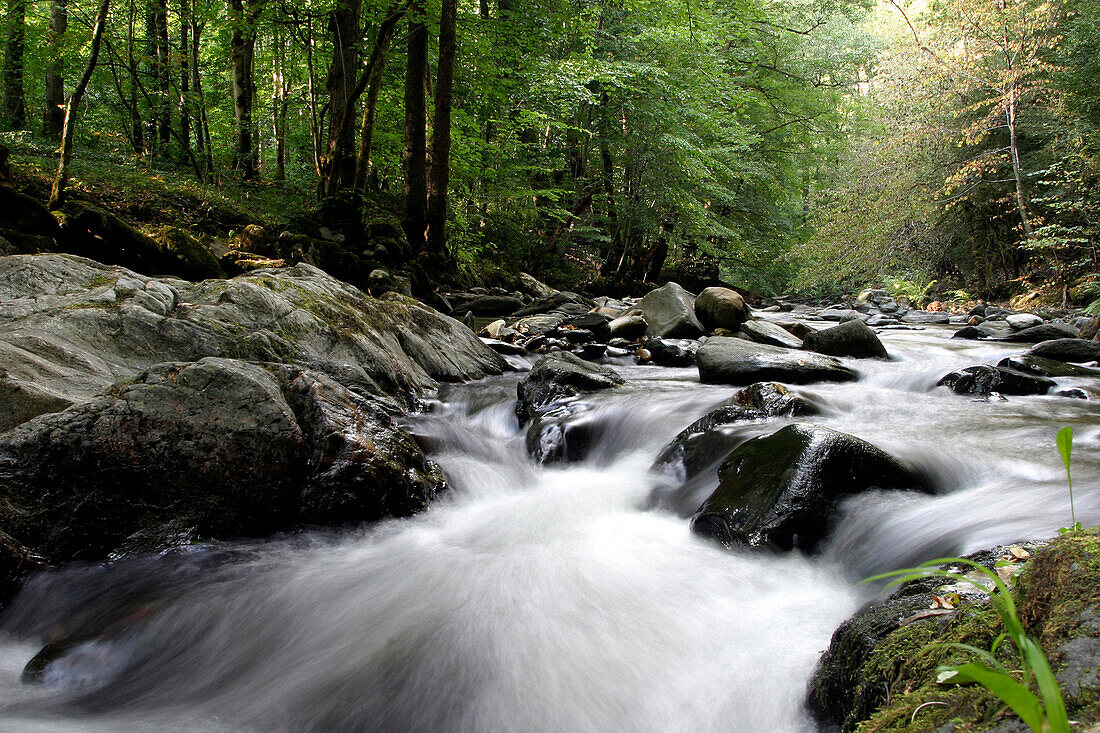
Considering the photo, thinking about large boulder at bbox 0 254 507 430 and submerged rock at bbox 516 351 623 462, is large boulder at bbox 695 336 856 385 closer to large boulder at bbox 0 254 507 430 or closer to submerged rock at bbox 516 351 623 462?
submerged rock at bbox 516 351 623 462

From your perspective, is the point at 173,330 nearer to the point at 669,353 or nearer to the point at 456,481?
the point at 456,481

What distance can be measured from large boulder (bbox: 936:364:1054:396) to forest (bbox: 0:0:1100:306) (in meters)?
7.45

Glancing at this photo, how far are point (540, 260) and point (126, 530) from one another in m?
14.1

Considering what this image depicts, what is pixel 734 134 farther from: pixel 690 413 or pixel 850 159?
pixel 690 413

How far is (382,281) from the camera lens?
894 centimetres

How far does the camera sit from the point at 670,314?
34.0 feet

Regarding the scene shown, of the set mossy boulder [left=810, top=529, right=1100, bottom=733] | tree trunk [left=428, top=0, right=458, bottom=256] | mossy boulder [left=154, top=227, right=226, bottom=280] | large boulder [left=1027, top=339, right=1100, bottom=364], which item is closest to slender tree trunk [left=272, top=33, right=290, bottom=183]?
tree trunk [left=428, top=0, right=458, bottom=256]

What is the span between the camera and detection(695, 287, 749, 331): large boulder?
32.9 feet

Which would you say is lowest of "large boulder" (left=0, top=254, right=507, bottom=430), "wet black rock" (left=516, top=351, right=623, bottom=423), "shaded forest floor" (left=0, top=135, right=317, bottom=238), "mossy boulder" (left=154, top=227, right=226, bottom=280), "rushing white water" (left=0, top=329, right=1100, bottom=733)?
"rushing white water" (left=0, top=329, right=1100, bottom=733)

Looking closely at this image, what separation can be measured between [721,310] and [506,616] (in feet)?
27.8

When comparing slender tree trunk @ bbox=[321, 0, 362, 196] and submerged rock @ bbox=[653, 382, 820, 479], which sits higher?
slender tree trunk @ bbox=[321, 0, 362, 196]

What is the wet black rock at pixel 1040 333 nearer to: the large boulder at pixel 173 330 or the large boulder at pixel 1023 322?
the large boulder at pixel 1023 322

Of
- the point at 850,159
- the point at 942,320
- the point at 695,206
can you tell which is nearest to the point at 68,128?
the point at 695,206

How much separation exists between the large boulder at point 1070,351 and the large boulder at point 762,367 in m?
2.51
